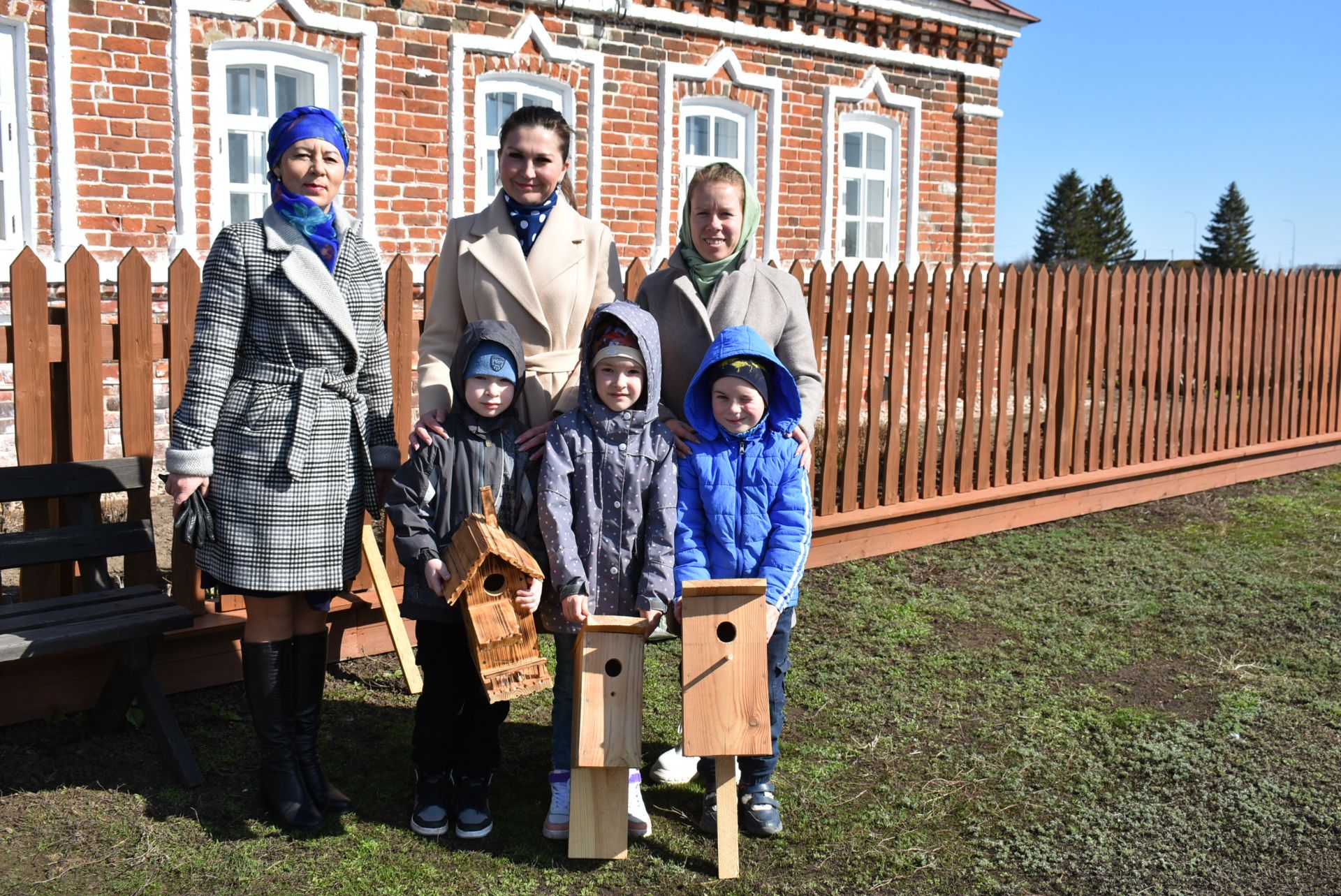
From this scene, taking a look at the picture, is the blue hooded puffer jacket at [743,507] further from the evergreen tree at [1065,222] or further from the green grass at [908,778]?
the evergreen tree at [1065,222]

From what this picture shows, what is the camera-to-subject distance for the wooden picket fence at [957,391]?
3711mm

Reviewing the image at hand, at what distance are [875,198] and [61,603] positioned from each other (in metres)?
9.87

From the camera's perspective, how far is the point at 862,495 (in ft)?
20.2

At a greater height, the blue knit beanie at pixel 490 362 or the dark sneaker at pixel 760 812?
the blue knit beanie at pixel 490 362

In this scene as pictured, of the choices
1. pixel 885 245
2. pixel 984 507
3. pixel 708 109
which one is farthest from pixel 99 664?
pixel 885 245

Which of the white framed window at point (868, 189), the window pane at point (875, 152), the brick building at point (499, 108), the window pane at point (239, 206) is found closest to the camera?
the brick building at point (499, 108)

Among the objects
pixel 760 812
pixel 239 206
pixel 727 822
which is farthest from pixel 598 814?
pixel 239 206

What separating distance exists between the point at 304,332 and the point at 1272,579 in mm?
4929

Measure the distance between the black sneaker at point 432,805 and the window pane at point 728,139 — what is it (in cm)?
836

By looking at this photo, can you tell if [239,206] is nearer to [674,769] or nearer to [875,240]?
[674,769]

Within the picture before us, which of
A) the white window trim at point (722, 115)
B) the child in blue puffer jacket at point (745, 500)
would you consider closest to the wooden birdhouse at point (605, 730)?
the child in blue puffer jacket at point (745, 500)

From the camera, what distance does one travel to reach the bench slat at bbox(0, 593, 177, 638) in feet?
10.4

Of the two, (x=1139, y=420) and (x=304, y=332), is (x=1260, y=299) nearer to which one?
(x=1139, y=420)

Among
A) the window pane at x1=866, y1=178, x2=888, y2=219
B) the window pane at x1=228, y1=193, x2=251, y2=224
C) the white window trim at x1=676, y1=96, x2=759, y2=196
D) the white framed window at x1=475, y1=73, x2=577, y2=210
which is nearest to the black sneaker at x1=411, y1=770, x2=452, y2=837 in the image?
the window pane at x1=228, y1=193, x2=251, y2=224
